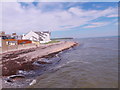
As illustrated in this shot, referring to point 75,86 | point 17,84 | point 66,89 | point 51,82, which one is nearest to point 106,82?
point 75,86

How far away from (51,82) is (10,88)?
3288mm

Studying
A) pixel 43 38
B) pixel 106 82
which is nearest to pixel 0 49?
pixel 106 82

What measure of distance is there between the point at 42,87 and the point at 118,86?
19.6 ft

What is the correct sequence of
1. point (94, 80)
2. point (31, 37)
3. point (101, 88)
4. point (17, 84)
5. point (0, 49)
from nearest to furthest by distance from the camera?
point (101, 88) → point (17, 84) → point (94, 80) → point (0, 49) → point (31, 37)

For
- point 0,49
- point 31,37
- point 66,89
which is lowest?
point 66,89

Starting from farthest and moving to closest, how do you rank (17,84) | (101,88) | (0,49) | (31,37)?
1. (31,37)
2. (0,49)
3. (17,84)
4. (101,88)

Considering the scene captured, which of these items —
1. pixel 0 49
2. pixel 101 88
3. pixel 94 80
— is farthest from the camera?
pixel 0 49

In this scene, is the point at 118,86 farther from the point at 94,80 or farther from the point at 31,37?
the point at 31,37

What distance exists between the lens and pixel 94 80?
9.00 meters

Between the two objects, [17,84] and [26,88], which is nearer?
[26,88]

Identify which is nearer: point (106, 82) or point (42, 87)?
point (42, 87)

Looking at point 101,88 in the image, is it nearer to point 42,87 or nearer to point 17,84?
point 42,87

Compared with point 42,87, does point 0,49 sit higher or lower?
higher

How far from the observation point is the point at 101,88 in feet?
25.0
